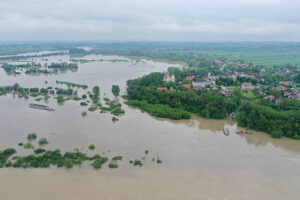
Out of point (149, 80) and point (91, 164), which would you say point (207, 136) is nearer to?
point (91, 164)

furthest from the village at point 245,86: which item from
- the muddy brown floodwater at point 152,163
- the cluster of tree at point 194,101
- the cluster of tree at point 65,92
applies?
the cluster of tree at point 65,92

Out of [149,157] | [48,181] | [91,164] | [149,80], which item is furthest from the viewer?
[149,80]

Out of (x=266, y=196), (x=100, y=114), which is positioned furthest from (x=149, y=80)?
(x=266, y=196)

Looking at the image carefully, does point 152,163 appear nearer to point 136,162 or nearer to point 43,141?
point 136,162

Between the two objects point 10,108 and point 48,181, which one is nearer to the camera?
point 48,181

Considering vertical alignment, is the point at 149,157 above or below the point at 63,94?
below

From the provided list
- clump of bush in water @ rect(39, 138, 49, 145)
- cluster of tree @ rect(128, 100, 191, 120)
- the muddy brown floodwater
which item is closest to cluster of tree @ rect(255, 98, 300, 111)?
the muddy brown floodwater

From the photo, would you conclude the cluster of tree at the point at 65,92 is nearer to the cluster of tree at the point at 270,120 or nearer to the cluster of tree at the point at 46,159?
the cluster of tree at the point at 46,159
